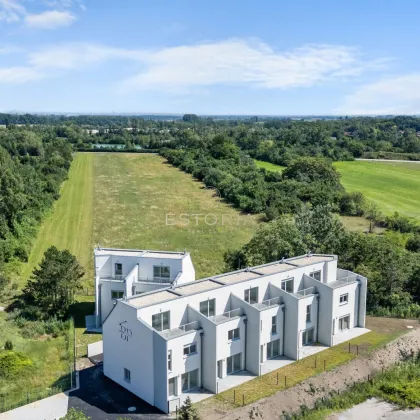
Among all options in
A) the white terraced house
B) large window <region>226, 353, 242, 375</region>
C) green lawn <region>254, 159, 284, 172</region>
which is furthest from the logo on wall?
green lawn <region>254, 159, 284, 172</region>

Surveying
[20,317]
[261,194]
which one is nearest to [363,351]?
[20,317]

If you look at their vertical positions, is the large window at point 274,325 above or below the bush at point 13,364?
above

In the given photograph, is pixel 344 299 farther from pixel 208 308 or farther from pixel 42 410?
pixel 42 410

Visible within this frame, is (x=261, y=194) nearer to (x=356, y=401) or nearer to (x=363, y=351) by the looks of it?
(x=363, y=351)

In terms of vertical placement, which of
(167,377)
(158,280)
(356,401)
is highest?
(158,280)

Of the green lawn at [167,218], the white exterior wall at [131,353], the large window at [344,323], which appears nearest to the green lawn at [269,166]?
the green lawn at [167,218]

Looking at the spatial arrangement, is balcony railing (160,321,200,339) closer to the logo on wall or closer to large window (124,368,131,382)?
the logo on wall

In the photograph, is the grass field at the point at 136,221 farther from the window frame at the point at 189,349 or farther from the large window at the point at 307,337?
the large window at the point at 307,337
